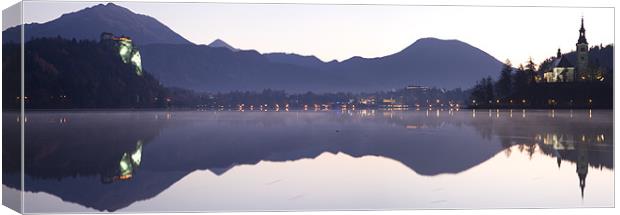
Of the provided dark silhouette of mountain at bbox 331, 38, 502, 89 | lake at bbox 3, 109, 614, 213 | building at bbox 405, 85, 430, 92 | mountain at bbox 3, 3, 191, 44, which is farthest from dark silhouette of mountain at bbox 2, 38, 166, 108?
building at bbox 405, 85, 430, 92

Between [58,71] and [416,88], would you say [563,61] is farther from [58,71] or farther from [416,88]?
[58,71]

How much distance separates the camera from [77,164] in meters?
17.5

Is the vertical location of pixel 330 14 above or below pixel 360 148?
above

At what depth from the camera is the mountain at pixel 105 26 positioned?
13.2 meters

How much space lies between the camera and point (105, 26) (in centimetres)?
1689

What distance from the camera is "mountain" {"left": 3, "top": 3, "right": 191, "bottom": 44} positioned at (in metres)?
13.2

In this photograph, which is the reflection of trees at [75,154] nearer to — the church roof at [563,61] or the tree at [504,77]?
the tree at [504,77]

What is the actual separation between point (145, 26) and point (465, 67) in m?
8.38

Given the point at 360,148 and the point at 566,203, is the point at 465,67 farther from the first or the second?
the point at 566,203

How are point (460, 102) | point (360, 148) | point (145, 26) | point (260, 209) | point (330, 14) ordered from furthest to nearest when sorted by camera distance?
point (460, 102)
point (360, 148)
point (145, 26)
point (330, 14)
point (260, 209)

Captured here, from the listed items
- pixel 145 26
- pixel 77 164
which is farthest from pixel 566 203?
pixel 77 164

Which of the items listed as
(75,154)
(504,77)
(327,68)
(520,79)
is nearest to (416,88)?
(327,68)

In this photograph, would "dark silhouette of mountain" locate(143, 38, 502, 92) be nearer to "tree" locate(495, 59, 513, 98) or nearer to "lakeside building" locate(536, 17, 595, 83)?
"tree" locate(495, 59, 513, 98)

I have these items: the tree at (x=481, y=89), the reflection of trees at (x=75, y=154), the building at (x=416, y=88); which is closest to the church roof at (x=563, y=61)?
the tree at (x=481, y=89)
